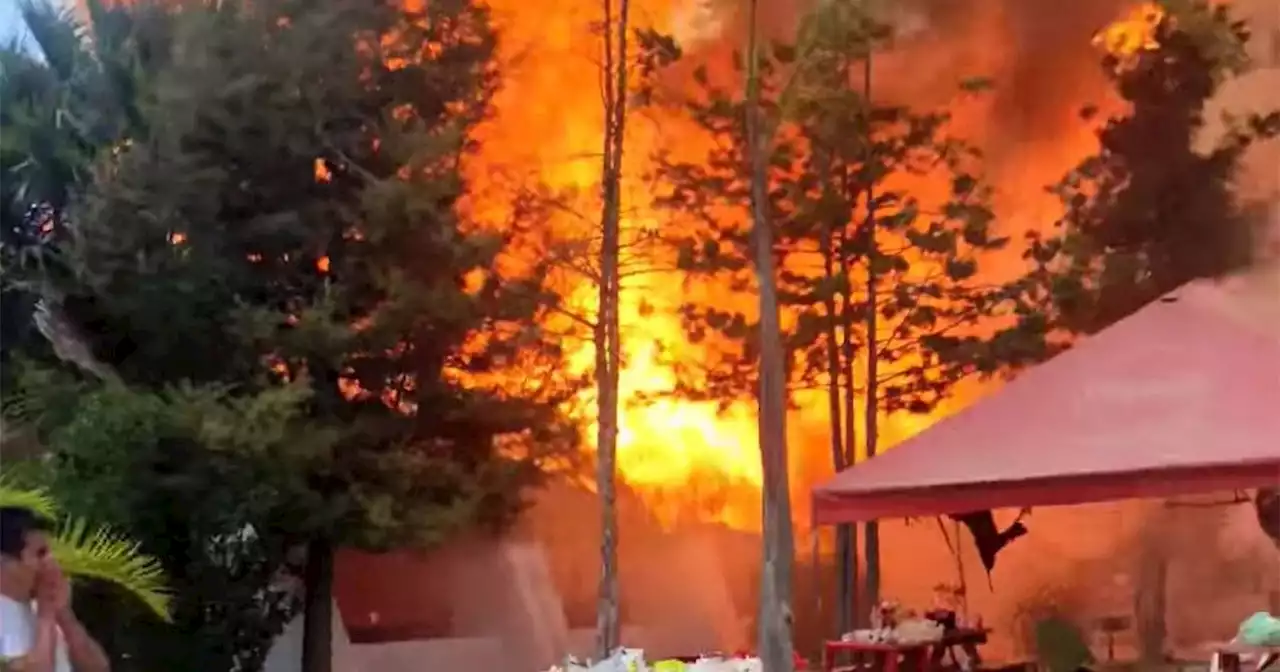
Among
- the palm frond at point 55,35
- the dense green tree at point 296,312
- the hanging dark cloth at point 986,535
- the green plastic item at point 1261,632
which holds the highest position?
the palm frond at point 55,35

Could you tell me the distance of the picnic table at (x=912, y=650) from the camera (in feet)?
20.4

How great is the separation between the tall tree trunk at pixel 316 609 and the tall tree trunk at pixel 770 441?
6.16 feet

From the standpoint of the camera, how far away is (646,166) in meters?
7.11

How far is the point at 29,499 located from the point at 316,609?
180 centimetres

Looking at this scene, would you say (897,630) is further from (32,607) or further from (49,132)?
(49,132)

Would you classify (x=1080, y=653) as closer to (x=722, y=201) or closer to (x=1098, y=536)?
(x=1098, y=536)

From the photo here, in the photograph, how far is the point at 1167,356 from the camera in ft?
15.7

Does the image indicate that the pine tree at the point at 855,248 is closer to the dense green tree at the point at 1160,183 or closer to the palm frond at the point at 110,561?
the dense green tree at the point at 1160,183

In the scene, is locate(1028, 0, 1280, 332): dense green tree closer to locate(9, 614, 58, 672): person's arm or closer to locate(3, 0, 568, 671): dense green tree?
locate(3, 0, 568, 671): dense green tree

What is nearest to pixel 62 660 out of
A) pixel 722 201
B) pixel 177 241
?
pixel 177 241

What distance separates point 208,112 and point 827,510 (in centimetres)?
275

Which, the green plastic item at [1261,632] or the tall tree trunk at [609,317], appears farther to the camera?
the tall tree trunk at [609,317]

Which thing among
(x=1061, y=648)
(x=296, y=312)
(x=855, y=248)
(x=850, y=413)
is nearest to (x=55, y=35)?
(x=296, y=312)

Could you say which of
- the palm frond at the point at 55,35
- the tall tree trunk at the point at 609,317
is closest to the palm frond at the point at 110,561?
the palm frond at the point at 55,35
